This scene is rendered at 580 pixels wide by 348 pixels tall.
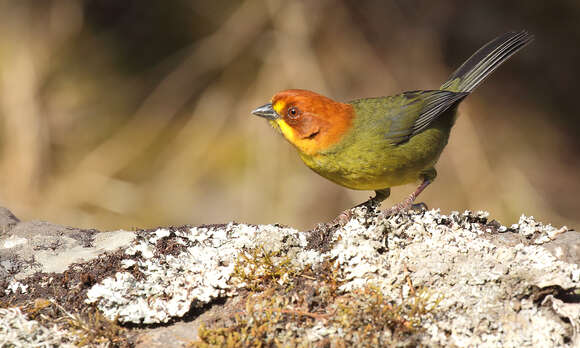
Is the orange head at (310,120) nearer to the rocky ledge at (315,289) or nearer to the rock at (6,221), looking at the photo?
the rocky ledge at (315,289)

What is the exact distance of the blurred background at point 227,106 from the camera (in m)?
7.43

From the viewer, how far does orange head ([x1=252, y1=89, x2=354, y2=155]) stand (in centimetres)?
414

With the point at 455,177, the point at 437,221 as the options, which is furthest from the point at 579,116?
the point at 437,221

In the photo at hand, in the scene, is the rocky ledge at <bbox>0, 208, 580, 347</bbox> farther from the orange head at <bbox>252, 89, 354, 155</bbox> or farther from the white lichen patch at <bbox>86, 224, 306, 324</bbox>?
the orange head at <bbox>252, 89, 354, 155</bbox>

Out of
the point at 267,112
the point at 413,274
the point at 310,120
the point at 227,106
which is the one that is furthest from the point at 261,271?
the point at 227,106

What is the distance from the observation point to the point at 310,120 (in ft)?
13.6

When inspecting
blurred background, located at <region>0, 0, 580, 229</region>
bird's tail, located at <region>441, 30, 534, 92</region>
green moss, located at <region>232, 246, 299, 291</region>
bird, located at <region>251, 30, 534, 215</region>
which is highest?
blurred background, located at <region>0, 0, 580, 229</region>

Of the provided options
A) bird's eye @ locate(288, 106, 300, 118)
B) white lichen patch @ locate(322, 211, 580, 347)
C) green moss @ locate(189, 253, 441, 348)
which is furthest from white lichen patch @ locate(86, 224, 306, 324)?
bird's eye @ locate(288, 106, 300, 118)

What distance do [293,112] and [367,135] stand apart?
1.89 feet

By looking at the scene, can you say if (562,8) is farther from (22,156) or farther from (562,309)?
(22,156)

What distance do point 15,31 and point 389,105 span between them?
538cm

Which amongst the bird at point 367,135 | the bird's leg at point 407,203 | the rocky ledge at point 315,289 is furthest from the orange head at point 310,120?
the rocky ledge at point 315,289

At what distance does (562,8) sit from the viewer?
8.44 meters

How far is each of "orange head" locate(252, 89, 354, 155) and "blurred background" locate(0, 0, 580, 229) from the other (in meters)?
3.35
